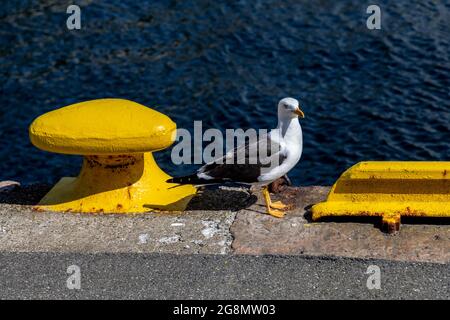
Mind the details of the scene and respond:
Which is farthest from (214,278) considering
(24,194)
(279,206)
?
(24,194)

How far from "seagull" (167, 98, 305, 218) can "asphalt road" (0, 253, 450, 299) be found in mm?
946

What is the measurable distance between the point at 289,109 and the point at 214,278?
5.58 feet

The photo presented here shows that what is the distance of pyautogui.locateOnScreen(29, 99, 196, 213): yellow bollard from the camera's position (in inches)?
280

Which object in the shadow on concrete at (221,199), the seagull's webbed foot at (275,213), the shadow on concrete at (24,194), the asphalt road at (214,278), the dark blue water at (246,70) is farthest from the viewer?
the dark blue water at (246,70)

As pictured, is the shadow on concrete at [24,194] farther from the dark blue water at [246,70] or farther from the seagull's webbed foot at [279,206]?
the dark blue water at [246,70]

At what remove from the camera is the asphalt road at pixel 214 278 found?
5820mm

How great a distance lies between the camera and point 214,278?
19.8 feet

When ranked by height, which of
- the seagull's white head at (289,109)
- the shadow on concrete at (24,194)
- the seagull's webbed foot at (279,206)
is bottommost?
the shadow on concrete at (24,194)

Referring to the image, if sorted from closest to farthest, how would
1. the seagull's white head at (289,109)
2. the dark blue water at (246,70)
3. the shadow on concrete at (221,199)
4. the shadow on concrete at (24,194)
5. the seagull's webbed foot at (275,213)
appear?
1. the seagull's webbed foot at (275,213)
2. the seagull's white head at (289,109)
3. the shadow on concrete at (221,199)
4. the shadow on concrete at (24,194)
5. the dark blue water at (246,70)

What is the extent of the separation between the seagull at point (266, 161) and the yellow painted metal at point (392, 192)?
0.47 metres

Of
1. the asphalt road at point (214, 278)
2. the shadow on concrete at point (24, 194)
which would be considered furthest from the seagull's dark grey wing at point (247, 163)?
the shadow on concrete at point (24, 194)

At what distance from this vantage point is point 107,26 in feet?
49.9

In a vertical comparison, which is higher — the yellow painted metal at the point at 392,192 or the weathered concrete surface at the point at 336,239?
the yellow painted metal at the point at 392,192

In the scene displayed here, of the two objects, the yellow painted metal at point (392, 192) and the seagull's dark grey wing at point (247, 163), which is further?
the seagull's dark grey wing at point (247, 163)
